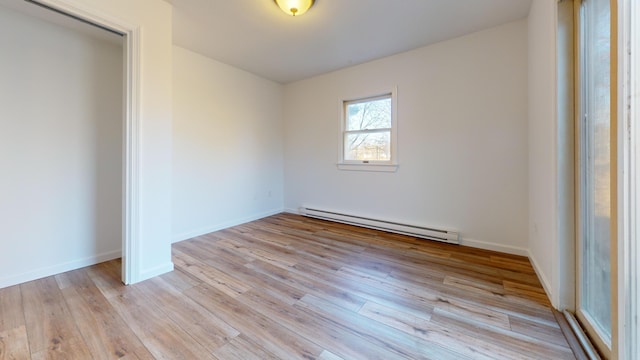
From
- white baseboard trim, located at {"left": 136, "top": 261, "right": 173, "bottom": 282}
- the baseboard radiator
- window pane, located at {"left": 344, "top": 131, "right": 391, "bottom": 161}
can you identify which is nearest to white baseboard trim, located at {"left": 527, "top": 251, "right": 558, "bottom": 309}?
the baseboard radiator

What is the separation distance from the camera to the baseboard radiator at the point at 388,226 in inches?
115

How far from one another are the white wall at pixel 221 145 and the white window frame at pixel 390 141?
1367 millimetres

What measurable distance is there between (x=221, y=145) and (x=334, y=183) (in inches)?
75.0

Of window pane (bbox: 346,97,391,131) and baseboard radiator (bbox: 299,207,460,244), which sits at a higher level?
window pane (bbox: 346,97,391,131)

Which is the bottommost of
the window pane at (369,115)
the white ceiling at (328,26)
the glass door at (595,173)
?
the glass door at (595,173)

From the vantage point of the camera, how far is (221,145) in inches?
142

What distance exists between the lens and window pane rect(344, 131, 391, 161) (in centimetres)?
353

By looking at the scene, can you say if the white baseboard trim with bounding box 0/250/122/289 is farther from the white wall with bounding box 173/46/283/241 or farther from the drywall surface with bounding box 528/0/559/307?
the drywall surface with bounding box 528/0/559/307

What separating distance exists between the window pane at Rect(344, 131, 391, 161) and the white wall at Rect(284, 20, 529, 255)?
0.78 feet

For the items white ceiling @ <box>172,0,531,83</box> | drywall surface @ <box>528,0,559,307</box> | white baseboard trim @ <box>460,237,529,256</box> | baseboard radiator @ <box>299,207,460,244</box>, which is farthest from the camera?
baseboard radiator @ <box>299,207,460,244</box>

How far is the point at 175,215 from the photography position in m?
3.09

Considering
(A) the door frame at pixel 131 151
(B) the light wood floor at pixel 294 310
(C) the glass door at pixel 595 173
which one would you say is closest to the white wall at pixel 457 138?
(B) the light wood floor at pixel 294 310

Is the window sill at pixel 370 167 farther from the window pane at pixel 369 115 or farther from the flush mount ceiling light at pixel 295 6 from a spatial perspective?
the flush mount ceiling light at pixel 295 6

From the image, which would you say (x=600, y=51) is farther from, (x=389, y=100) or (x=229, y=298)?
(x=229, y=298)
